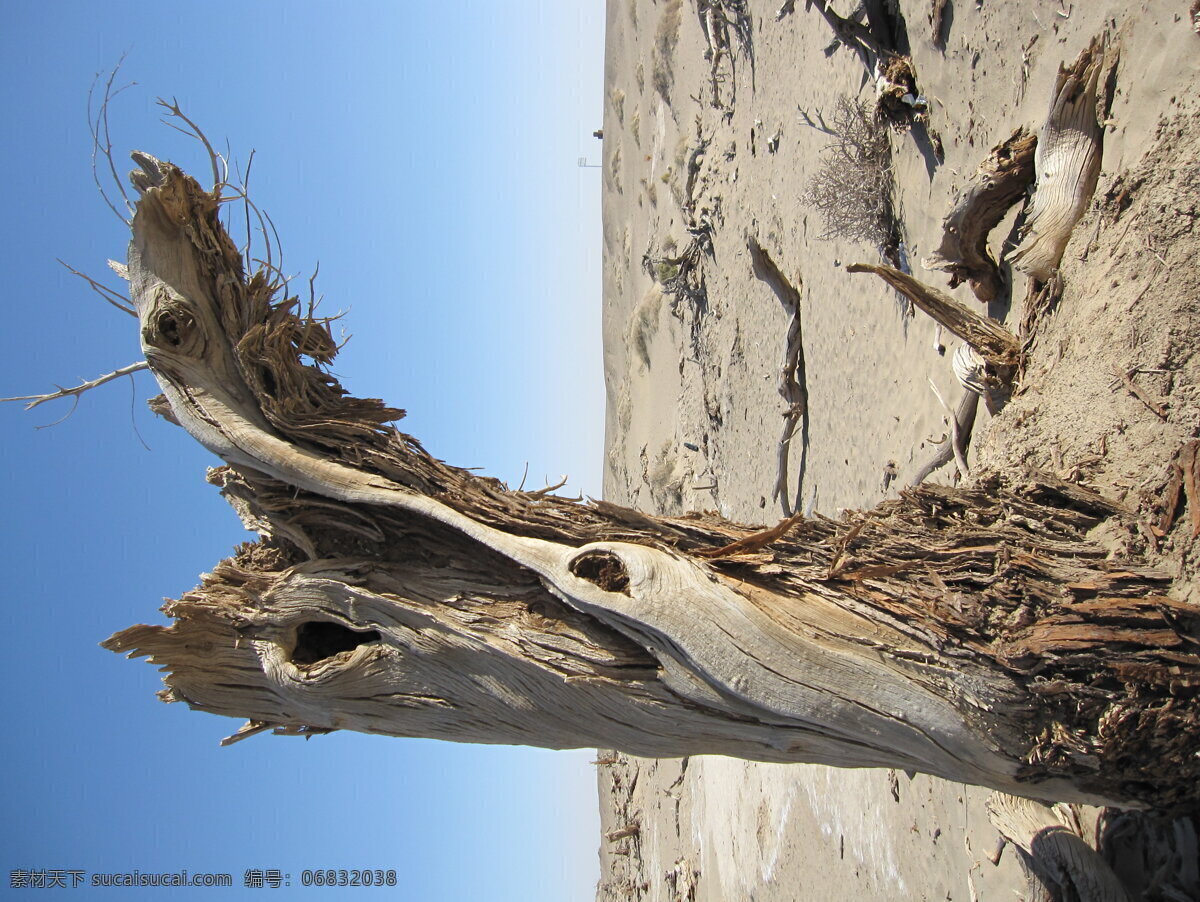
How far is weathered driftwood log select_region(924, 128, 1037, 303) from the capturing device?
5.25 m

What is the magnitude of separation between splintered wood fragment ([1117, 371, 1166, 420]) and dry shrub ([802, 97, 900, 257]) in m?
4.27

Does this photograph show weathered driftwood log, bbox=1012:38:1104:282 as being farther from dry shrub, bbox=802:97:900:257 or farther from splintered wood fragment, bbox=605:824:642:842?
splintered wood fragment, bbox=605:824:642:842

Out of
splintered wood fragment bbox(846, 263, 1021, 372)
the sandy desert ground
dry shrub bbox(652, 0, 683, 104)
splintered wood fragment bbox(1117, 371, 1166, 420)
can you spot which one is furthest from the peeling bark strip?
dry shrub bbox(652, 0, 683, 104)

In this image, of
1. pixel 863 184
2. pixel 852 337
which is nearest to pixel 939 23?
pixel 863 184

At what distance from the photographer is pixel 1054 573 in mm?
3213

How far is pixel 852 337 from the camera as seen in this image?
28.5 feet

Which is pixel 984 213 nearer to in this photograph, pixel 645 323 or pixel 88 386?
pixel 88 386

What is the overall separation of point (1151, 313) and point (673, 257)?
39.1ft

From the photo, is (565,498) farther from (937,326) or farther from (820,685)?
(937,326)

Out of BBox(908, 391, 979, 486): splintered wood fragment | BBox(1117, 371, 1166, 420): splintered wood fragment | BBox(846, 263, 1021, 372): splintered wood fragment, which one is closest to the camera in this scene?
BBox(1117, 371, 1166, 420): splintered wood fragment

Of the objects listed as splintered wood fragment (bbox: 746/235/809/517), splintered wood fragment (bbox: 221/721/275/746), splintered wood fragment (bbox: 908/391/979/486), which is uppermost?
splintered wood fragment (bbox: 746/235/809/517)

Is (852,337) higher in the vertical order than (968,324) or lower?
higher

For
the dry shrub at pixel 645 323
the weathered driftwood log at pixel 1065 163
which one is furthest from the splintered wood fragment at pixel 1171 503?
the dry shrub at pixel 645 323

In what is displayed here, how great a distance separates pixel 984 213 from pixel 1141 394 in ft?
7.27
